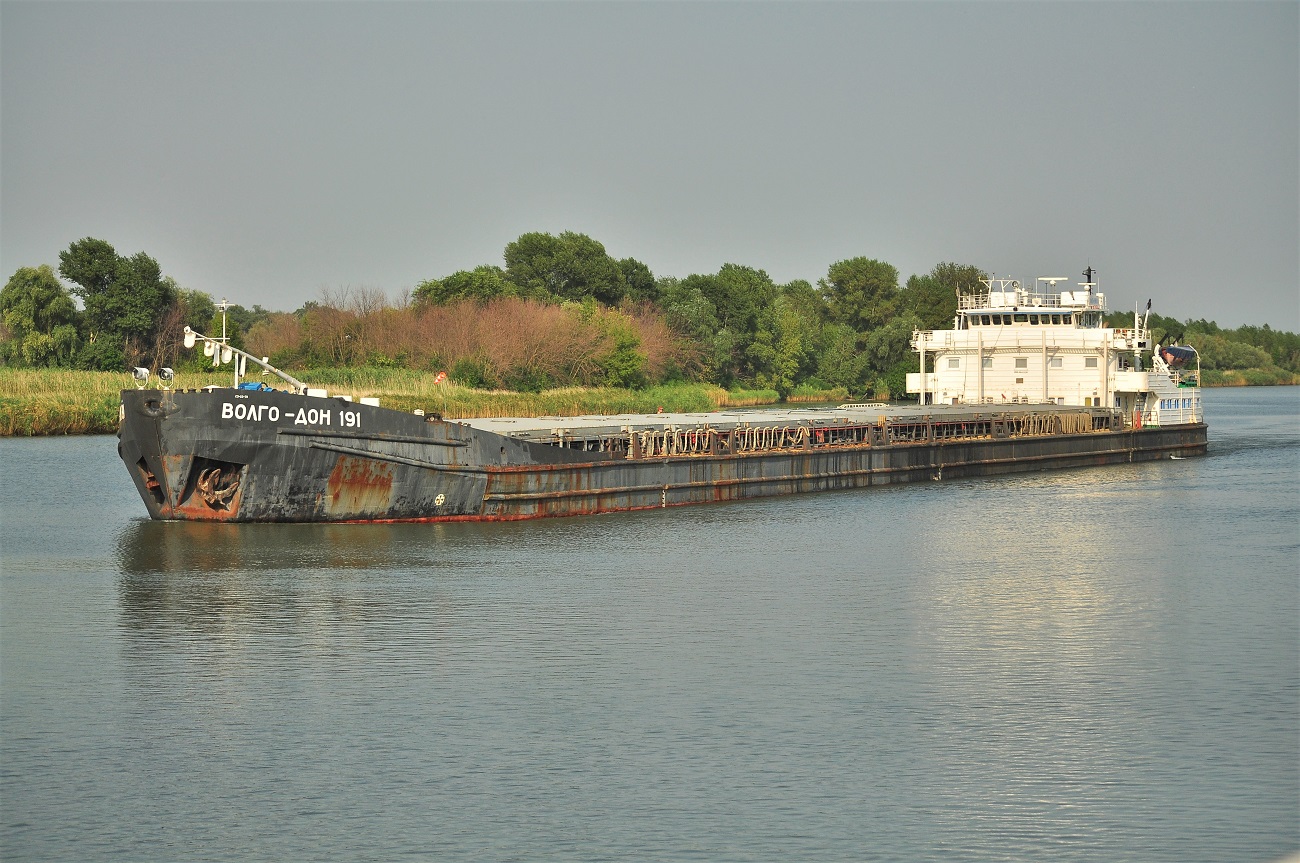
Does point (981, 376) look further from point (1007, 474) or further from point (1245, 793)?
point (1245, 793)

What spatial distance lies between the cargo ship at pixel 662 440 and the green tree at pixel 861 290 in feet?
287

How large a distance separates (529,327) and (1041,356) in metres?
32.9

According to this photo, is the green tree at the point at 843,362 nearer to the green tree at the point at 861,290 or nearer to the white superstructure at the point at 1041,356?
the green tree at the point at 861,290

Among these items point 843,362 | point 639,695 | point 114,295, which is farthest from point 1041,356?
point 843,362

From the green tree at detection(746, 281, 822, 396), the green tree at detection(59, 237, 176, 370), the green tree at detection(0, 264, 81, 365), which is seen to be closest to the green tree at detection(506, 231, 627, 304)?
the green tree at detection(746, 281, 822, 396)

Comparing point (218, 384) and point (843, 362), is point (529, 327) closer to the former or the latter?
point (218, 384)

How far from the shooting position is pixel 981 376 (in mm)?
54625

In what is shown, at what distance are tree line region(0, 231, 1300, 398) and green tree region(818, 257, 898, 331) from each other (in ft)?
46.3

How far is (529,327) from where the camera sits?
78438 millimetres

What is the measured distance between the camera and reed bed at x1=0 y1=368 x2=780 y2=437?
6047 cm

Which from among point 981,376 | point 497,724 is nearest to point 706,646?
point 497,724

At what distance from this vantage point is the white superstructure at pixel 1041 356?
53.7 m

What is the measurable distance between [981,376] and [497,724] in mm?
41398

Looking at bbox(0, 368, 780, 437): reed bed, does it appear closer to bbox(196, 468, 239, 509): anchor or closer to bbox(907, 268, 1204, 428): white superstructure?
bbox(907, 268, 1204, 428): white superstructure
